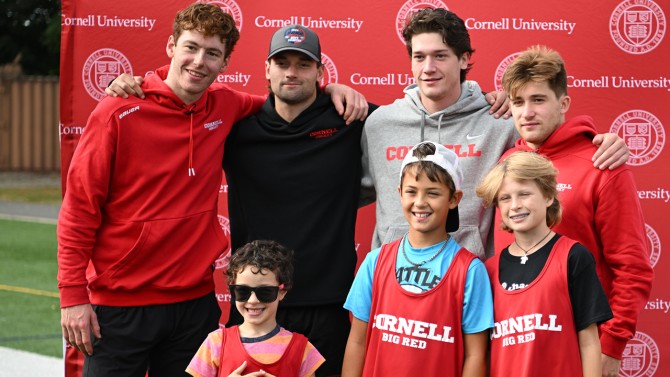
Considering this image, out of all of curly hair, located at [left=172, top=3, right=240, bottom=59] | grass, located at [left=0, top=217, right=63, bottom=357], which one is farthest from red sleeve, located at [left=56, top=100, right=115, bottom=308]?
grass, located at [left=0, top=217, right=63, bottom=357]

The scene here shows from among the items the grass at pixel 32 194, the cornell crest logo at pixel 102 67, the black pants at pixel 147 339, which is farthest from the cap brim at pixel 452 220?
the grass at pixel 32 194

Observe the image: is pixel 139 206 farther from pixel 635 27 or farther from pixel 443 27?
pixel 635 27

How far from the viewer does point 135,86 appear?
3.63m

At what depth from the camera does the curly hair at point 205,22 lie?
362 centimetres

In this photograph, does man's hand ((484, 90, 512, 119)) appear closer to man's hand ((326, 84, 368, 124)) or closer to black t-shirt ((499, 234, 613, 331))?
man's hand ((326, 84, 368, 124))

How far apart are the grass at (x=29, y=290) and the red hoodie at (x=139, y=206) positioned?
343cm

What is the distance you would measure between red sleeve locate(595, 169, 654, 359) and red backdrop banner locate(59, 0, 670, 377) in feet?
6.30

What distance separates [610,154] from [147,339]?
2058 millimetres

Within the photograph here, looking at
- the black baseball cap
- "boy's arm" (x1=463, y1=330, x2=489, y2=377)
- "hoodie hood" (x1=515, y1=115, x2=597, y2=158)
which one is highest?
the black baseball cap

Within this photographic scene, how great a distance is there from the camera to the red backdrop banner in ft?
16.2

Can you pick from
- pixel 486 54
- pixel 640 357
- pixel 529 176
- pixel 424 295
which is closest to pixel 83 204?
pixel 424 295

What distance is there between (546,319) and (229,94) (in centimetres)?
184

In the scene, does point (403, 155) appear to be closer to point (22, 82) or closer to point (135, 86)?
point (135, 86)

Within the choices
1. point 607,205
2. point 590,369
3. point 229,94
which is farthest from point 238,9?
point 590,369
